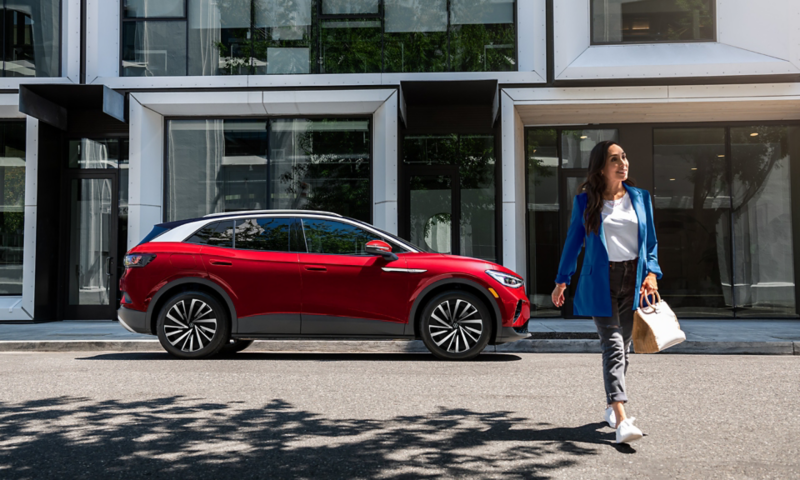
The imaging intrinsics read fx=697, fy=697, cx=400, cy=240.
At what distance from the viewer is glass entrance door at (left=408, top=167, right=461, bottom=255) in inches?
499

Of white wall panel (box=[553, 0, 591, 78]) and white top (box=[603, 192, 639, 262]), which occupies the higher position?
white wall panel (box=[553, 0, 591, 78])

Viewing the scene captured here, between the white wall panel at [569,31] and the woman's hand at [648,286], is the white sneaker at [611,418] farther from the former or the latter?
the white wall panel at [569,31]

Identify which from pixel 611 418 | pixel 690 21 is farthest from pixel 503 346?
pixel 690 21

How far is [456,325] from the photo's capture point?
765 centimetres

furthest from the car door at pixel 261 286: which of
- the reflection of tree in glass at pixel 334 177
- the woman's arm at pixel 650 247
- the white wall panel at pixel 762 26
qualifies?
the white wall panel at pixel 762 26

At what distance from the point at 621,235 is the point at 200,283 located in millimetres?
5106

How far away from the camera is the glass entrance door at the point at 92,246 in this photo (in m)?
12.9

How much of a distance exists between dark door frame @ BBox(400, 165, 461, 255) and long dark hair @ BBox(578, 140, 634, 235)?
27.5 ft

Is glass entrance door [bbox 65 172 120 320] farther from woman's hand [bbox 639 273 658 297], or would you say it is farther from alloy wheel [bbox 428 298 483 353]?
woman's hand [bbox 639 273 658 297]

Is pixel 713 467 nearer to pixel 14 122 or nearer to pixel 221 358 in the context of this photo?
pixel 221 358

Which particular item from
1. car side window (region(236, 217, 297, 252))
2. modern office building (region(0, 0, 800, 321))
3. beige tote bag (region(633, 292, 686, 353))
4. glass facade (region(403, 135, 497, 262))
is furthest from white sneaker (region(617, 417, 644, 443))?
glass facade (region(403, 135, 497, 262))

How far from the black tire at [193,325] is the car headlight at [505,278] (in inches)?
118

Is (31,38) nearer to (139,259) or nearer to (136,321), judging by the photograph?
(139,259)

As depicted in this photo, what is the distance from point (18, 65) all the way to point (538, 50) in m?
9.43
